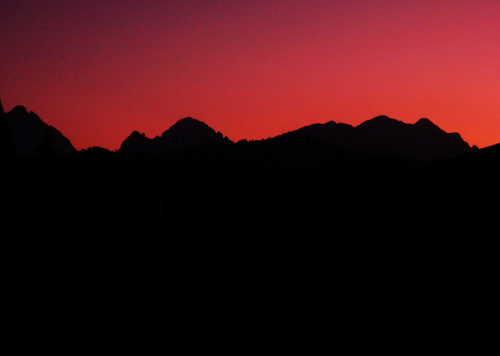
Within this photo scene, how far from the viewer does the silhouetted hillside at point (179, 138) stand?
522 feet

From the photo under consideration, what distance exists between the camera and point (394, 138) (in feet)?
448

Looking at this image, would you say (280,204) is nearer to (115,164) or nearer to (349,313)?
(349,313)

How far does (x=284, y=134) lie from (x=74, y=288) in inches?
3338

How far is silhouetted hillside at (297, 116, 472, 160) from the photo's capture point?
130875 millimetres

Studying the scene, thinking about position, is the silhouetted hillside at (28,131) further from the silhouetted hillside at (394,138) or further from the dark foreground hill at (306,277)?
the dark foreground hill at (306,277)

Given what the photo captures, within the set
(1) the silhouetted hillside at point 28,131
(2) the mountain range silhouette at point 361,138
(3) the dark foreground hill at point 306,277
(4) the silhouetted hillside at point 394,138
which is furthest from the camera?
(1) the silhouetted hillside at point 28,131

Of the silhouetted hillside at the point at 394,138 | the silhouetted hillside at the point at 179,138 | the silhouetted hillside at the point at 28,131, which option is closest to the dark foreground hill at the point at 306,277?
the silhouetted hillside at the point at 394,138

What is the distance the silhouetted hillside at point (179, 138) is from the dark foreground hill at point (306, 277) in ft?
504

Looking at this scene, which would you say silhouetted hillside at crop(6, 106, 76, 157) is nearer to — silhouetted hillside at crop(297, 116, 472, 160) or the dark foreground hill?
silhouetted hillside at crop(297, 116, 472, 160)

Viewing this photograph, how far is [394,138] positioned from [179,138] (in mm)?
75212

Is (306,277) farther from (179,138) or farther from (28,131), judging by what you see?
(28,131)

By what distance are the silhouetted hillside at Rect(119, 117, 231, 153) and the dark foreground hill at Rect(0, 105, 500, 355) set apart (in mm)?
153699

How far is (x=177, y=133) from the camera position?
16325 cm

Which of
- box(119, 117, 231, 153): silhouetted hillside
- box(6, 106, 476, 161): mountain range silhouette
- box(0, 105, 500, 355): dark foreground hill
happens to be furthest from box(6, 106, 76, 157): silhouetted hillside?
box(0, 105, 500, 355): dark foreground hill
